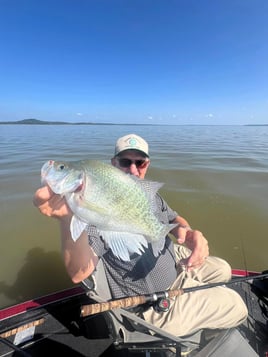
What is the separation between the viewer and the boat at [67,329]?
2729 mm

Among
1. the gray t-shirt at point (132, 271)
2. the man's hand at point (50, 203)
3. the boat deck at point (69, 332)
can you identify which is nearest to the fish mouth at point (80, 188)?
the man's hand at point (50, 203)

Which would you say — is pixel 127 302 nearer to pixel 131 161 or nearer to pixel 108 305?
pixel 108 305

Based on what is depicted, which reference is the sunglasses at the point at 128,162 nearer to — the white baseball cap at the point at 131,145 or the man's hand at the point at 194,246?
the white baseball cap at the point at 131,145

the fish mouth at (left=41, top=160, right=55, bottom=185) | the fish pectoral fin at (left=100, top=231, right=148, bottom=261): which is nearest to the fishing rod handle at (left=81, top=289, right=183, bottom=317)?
the fish pectoral fin at (left=100, top=231, right=148, bottom=261)

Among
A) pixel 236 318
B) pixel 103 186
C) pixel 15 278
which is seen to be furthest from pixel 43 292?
pixel 103 186

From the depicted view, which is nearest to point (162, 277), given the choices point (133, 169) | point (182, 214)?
point (133, 169)

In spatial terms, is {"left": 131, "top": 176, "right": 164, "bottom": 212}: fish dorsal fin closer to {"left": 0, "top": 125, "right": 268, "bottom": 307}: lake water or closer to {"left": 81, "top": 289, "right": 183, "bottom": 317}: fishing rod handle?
{"left": 81, "top": 289, "right": 183, "bottom": 317}: fishing rod handle

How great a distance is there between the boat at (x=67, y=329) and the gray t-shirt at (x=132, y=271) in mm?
480

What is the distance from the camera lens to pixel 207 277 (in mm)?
3033

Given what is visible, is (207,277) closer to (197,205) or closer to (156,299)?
(156,299)

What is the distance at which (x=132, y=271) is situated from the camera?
225 centimetres

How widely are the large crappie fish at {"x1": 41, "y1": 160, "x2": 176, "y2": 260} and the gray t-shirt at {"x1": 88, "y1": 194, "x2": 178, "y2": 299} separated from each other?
420 millimetres

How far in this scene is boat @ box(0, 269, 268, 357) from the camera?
273 cm

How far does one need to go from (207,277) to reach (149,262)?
1198mm
